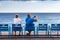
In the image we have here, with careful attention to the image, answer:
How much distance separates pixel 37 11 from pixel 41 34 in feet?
32.0

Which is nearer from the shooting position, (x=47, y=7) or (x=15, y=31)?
(x=15, y=31)

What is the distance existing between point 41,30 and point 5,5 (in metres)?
10.2

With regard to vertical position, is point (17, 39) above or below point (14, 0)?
below

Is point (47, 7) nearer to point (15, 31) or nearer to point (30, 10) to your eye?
point (30, 10)

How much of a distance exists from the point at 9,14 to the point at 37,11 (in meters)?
2.65

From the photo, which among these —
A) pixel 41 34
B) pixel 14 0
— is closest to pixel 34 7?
pixel 14 0

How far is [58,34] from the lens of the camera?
1394 centimetres

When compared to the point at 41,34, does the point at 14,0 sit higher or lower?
higher

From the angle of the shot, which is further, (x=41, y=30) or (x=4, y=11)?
(x=4, y=11)

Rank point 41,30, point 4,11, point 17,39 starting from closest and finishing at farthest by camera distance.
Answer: point 17,39 → point 41,30 → point 4,11

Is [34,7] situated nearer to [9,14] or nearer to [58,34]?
[9,14]

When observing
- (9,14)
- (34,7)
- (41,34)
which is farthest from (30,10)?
(41,34)

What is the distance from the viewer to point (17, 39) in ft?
42.3

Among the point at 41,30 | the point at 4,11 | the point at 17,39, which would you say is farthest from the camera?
the point at 4,11
